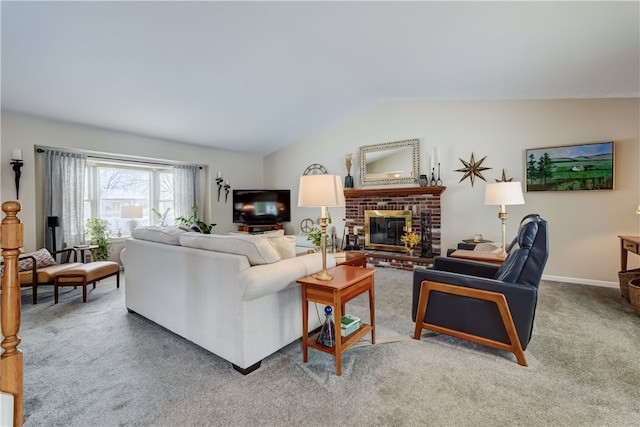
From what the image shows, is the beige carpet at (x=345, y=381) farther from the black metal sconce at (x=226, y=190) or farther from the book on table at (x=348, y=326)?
the black metal sconce at (x=226, y=190)

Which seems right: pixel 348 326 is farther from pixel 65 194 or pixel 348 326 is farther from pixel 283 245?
pixel 65 194

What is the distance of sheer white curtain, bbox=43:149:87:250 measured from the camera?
14.1 feet

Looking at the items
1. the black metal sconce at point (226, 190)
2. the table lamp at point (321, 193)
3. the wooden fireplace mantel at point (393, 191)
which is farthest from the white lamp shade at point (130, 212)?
the table lamp at point (321, 193)

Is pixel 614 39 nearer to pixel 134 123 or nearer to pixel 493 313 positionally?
pixel 493 313

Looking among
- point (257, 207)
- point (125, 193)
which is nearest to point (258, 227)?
point (257, 207)

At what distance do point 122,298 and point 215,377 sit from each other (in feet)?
7.83

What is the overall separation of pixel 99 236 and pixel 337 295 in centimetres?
485

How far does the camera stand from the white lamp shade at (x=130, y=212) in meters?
4.91

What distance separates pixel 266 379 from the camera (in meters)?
1.87

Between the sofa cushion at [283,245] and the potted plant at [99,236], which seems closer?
the sofa cushion at [283,245]

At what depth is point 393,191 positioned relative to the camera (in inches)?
204

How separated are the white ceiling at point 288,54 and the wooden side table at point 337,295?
2.26 metres

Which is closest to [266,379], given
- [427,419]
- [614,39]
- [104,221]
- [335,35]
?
[427,419]

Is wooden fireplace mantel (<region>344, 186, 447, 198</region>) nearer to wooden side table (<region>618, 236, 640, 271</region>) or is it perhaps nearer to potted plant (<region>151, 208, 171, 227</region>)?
wooden side table (<region>618, 236, 640, 271</region>)
